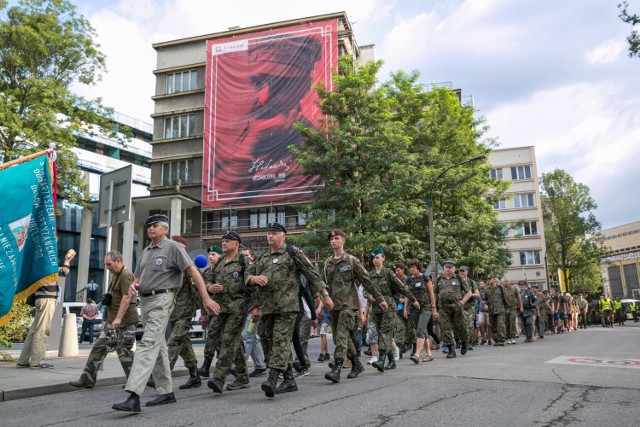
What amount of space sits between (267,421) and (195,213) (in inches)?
1535

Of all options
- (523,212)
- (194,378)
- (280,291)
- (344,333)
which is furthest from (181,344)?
(523,212)

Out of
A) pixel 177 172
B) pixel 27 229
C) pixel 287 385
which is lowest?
pixel 287 385

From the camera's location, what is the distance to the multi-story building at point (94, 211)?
4187 cm

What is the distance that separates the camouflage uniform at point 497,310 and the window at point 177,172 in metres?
31.3

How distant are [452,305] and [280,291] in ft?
20.3

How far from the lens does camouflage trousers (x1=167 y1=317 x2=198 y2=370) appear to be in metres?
7.03

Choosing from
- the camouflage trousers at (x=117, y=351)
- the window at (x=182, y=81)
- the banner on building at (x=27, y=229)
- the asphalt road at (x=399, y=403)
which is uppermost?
the window at (x=182, y=81)

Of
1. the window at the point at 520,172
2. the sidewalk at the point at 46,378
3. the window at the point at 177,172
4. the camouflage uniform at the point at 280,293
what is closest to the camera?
the camouflage uniform at the point at 280,293

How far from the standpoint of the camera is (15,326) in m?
10.1

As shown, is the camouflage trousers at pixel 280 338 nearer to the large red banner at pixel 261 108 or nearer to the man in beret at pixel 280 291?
the man in beret at pixel 280 291

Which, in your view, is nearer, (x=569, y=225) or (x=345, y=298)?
(x=345, y=298)

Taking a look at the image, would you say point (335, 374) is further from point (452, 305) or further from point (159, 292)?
point (452, 305)

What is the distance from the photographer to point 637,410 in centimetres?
511

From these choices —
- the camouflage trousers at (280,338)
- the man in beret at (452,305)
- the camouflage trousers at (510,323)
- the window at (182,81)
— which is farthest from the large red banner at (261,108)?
the camouflage trousers at (280,338)
